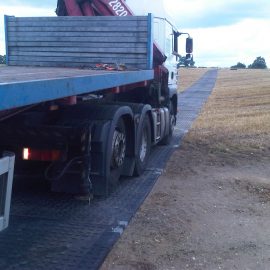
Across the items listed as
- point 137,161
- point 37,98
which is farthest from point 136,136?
point 37,98

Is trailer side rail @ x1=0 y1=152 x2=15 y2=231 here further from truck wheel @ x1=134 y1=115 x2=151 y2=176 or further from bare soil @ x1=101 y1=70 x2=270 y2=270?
truck wheel @ x1=134 y1=115 x2=151 y2=176

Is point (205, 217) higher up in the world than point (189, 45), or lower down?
lower down

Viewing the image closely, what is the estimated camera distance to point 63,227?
5203 mm

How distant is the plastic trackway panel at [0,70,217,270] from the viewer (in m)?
4.41

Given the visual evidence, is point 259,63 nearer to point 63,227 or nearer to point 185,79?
point 185,79

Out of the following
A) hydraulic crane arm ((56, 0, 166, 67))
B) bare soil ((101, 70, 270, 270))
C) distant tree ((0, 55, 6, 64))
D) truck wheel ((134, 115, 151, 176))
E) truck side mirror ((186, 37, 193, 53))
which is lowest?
bare soil ((101, 70, 270, 270))

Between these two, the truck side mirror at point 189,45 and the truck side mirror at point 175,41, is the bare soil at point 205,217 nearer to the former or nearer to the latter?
the truck side mirror at point 175,41

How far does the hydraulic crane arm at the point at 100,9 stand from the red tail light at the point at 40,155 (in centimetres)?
428

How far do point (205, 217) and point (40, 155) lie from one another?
2046mm

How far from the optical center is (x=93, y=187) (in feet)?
18.5

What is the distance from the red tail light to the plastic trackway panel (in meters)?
0.63

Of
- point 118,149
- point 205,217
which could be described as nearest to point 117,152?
point 118,149

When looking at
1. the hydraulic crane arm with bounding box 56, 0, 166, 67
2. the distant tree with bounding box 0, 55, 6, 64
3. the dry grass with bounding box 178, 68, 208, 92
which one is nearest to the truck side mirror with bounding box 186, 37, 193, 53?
the hydraulic crane arm with bounding box 56, 0, 166, 67

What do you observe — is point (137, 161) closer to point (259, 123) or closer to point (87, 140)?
point (87, 140)
